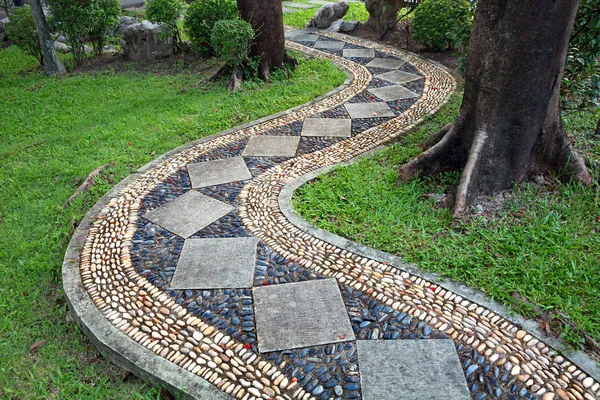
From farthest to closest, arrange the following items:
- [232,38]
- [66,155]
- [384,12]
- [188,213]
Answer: [384,12], [232,38], [66,155], [188,213]

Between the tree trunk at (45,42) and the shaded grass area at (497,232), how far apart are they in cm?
634

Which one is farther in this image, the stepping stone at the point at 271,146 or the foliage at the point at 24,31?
the foliage at the point at 24,31

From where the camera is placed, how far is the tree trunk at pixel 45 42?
7.55 m

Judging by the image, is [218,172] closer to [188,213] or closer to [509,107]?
[188,213]

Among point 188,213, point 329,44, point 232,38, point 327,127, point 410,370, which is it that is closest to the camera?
point 410,370

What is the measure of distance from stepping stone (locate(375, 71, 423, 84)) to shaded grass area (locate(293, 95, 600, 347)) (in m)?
2.82

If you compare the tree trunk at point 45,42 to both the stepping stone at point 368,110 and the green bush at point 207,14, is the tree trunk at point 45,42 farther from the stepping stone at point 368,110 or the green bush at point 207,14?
the stepping stone at point 368,110

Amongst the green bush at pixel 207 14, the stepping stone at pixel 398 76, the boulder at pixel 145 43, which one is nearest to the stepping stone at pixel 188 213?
the stepping stone at pixel 398 76

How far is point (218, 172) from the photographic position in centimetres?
428

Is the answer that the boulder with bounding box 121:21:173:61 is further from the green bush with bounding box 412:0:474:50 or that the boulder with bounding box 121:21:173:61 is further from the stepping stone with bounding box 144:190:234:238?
the stepping stone with bounding box 144:190:234:238

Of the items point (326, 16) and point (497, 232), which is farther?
point (326, 16)

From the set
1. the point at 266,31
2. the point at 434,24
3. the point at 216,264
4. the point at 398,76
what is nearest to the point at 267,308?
the point at 216,264

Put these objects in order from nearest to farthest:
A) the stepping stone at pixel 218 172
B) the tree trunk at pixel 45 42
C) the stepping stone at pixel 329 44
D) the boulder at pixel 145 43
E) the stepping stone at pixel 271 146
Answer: the stepping stone at pixel 218 172
the stepping stone at pixel 271 146
the tree trunk at pixel 45 42
the boulder at pixel 145 43
the stepping stone at pixel 329 44

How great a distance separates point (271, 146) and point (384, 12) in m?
5.53
